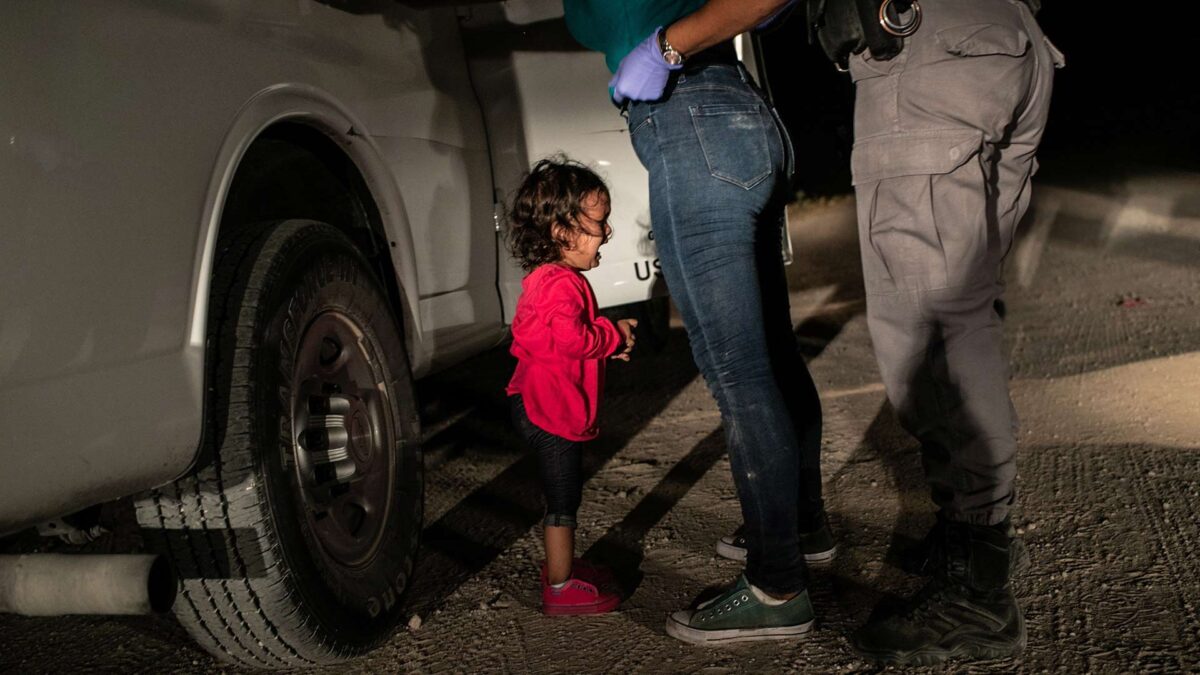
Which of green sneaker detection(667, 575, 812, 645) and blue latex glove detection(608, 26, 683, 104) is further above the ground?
blue latex glove detection(608, 26, 683, 104)

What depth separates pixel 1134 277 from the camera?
5.75m

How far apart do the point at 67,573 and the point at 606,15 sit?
1.53m

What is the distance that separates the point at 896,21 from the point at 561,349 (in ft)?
3.44

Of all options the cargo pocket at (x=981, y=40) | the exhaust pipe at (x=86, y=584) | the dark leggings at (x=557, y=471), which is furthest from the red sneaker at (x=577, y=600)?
the cargo pocket at (x=981, y=40)

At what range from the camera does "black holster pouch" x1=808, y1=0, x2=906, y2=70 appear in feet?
6.89

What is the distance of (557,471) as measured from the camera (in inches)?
104

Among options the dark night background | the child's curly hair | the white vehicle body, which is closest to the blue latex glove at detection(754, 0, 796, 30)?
the child's curly hair

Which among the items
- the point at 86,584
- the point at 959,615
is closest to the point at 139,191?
the point at 86,584

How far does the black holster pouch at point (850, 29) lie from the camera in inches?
82.7

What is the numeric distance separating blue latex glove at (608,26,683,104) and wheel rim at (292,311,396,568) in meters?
0.88

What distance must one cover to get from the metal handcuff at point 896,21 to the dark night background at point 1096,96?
5996 mm

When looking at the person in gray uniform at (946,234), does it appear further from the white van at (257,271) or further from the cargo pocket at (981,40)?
the white van at (257,271)

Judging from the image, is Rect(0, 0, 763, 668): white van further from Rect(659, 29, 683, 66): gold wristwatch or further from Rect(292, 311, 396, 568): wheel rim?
Rect(659, 29, 683, 66): gold wristwatch

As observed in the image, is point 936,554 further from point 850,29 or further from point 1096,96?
point 1096,96
